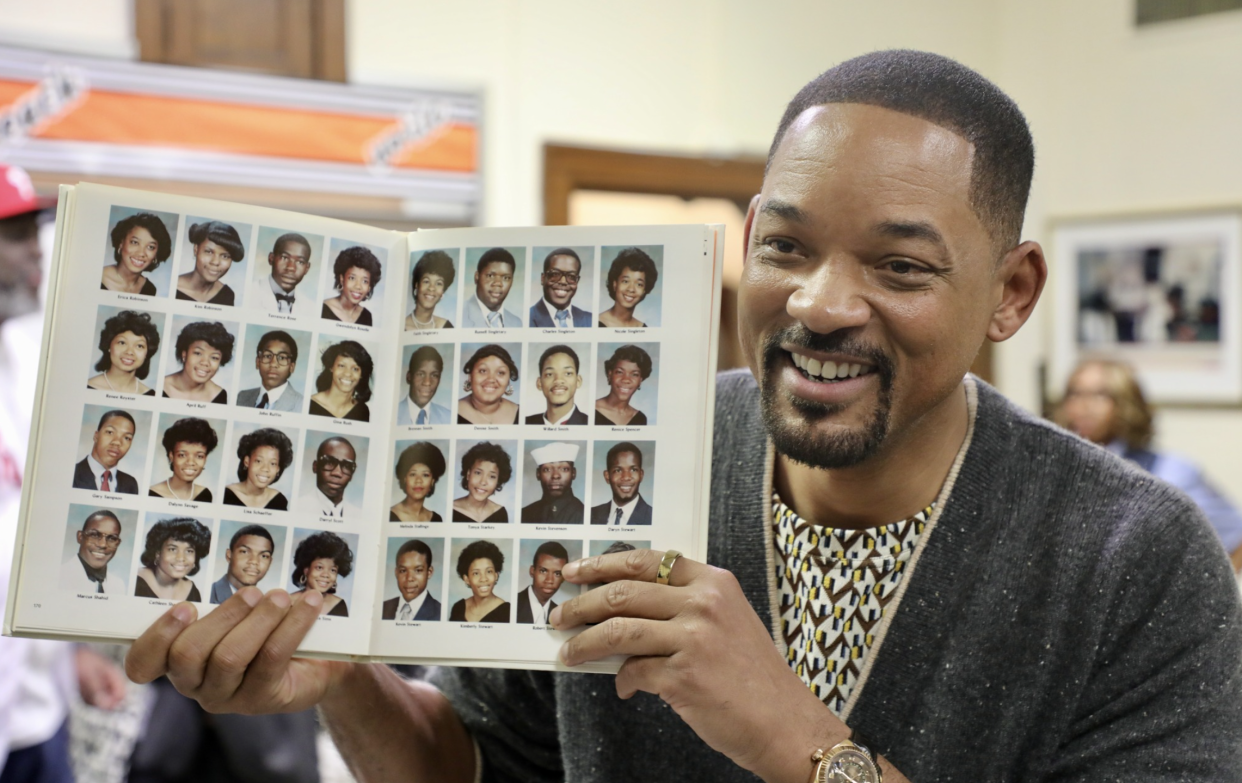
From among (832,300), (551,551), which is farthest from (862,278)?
(551,551)

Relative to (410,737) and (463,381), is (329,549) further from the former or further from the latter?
(410,737)

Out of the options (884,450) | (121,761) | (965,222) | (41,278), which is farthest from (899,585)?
(121,761)

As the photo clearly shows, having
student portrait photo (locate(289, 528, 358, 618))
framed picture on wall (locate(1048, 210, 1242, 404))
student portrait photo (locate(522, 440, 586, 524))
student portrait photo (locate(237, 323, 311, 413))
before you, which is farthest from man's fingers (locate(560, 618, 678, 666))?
framed picture on wall (locate(1048, 210, 1242, 404))

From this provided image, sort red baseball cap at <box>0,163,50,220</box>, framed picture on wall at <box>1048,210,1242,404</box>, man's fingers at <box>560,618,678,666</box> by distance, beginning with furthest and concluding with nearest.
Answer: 1. framed picture on wall at <box>1048,210,1242,404</box>
2. red baseball cap at <box>0,163,50,220</box>
3. man's fingers at <box>560,618,678,666</box>

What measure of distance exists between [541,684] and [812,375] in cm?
49

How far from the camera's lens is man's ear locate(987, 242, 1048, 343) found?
1118 millimetres

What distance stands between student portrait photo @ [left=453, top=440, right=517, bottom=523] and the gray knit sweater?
30cm

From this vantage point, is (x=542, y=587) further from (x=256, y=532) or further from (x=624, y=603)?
(x=256, y=532)

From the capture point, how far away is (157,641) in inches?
36.4

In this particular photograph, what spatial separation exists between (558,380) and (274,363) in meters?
0.25

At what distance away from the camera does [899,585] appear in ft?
3.67

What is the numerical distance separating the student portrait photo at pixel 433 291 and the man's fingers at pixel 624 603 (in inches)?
10.9

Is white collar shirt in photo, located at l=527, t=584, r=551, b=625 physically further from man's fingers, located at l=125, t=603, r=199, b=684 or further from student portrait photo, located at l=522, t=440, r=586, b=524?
man's fingers, located at l=125, t=603, r=199, b=684

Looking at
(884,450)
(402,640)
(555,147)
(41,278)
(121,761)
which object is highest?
(555,147)
